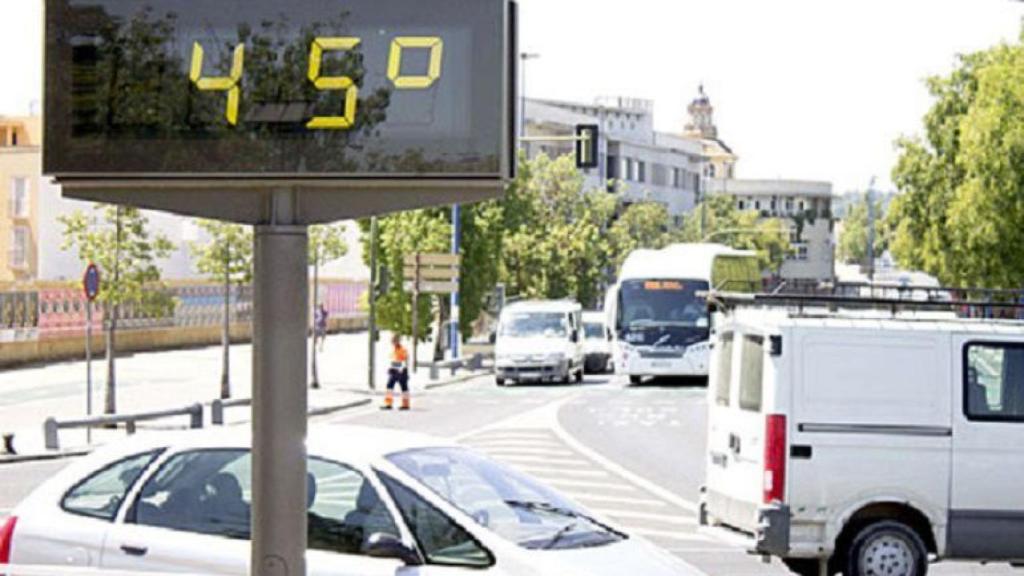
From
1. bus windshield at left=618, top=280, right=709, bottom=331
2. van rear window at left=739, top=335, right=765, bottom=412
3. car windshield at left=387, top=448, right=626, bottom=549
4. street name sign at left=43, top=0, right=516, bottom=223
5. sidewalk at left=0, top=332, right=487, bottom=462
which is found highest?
street name sign at left=43, top=0, right=516, bottom=223

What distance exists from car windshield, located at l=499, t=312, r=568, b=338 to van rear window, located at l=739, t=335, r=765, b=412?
39.5m

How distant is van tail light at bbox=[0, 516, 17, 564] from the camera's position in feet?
33.7

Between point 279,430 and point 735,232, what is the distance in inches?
4344

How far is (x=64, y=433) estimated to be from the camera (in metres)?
33.8

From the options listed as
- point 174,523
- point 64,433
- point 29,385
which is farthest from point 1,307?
point 174,523

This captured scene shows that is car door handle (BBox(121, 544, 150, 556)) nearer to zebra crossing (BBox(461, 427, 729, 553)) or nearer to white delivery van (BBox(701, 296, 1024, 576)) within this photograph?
zebra crossing (BBox(461, 427, 729, 553))

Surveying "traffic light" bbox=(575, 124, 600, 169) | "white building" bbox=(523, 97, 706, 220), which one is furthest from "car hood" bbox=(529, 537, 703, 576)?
"white building" bbox=(523, 97, 706, 220)

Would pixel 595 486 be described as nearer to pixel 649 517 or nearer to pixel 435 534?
pixel 649 517

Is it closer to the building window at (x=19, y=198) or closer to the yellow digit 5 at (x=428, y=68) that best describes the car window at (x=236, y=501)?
the yellow digit 5 at (x=428, y=68)

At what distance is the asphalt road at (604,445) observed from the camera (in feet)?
62.4

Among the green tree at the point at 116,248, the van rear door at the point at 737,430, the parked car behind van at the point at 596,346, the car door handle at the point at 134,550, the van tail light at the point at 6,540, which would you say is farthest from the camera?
the parked car behind van at the point at 596,346

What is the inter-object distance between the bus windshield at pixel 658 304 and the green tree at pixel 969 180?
699cm

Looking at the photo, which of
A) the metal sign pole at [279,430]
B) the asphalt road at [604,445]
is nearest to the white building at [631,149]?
the asphalt road at [604,445]

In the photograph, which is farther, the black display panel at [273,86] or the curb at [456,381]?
the curb at [456,381]
